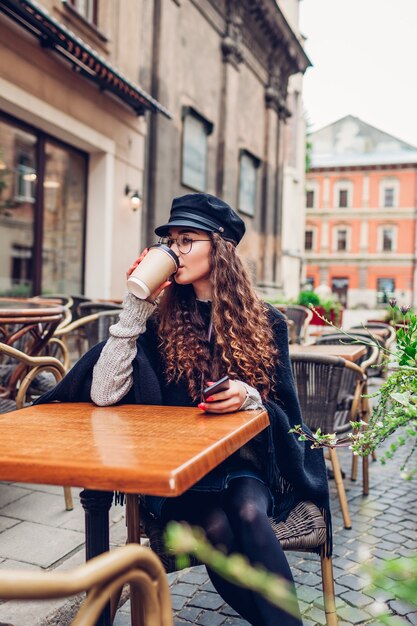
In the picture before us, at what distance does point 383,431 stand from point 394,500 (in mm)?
2763

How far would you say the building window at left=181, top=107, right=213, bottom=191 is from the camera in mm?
12742

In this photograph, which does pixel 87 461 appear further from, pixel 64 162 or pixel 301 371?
pixel 64 162

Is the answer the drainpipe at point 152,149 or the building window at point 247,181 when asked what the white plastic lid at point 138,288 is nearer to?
the drainpipe at point 152,149

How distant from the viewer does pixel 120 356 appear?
76.8 inches

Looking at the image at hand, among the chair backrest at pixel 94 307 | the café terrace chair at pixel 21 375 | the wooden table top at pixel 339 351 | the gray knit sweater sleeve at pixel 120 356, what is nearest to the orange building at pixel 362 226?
the chair backrest at pixel 94 307

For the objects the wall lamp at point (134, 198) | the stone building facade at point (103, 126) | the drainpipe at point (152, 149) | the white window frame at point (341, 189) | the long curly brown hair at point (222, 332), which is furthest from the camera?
the white window frame at point (341, 189)

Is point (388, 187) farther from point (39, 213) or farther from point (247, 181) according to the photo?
point (39, 213)

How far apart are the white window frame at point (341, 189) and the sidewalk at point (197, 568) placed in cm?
4665

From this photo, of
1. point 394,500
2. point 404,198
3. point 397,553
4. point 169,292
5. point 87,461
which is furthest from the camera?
point 404,198

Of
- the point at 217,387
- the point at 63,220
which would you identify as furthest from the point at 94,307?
the point at 217,387

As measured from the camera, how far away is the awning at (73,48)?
6.48 meters

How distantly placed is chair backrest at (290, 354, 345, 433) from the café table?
5.20 feet

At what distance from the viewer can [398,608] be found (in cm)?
241

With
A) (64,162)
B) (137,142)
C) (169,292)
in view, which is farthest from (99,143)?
(169,292)
